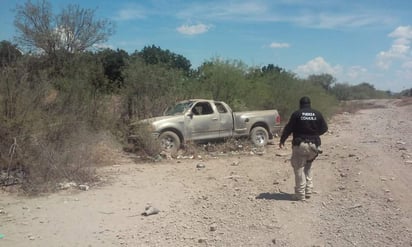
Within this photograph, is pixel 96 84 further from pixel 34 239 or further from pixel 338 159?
pixel 34 239

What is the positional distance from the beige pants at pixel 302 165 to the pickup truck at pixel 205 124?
263 inches

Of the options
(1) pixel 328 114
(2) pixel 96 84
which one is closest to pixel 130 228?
(2) pixel 96 84

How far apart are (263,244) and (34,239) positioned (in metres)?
3.12

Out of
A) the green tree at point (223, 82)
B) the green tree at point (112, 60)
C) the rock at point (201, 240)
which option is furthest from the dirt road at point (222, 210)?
the green tree at point (112, 60)

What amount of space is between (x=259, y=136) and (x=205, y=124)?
2.31m

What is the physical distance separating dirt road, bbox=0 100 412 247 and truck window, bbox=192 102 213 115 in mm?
4106

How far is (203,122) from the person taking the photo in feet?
52.2

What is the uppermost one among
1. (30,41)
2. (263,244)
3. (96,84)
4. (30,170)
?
(30,41)

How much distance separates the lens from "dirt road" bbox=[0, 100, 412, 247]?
6.57 metres

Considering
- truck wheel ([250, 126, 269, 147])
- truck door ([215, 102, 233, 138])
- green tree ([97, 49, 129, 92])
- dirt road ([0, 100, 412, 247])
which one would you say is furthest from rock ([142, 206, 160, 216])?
green tree ([97, 49, 129, 92])

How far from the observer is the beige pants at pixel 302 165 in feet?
27.6

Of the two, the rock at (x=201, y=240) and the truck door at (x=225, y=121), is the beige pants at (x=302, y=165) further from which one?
the truck door at (x=225, y=121)

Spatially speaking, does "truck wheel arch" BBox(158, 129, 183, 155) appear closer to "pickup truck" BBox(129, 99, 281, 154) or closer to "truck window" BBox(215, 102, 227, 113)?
"pickup truck" BBox(129, 99, 281, 154)

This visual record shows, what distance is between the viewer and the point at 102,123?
15.1 meters
